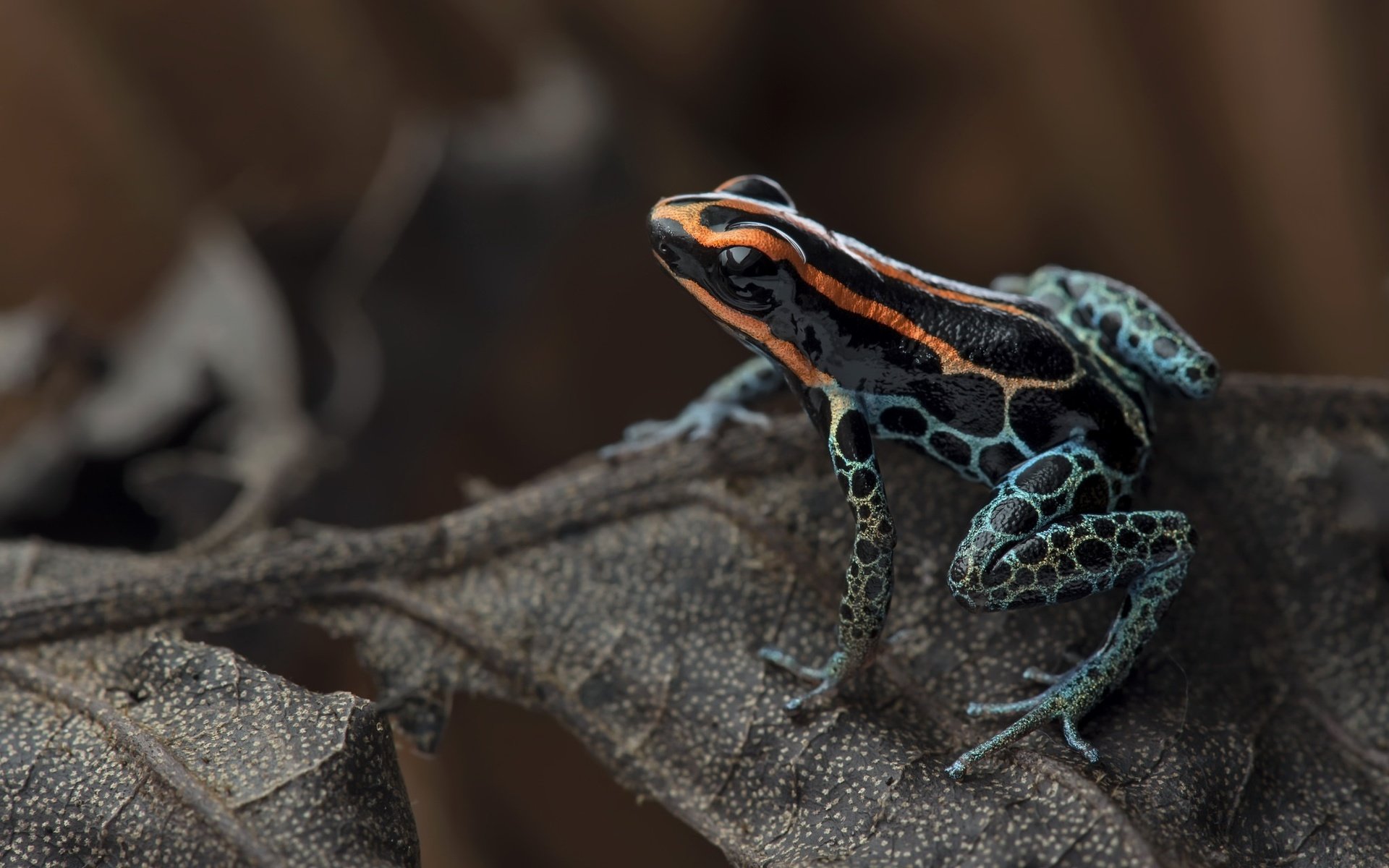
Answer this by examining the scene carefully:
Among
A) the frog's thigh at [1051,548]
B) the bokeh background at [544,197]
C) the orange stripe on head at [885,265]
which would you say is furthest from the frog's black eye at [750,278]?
the bokeh background at [544,197]

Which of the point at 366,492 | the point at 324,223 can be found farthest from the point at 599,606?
the point at 324,223

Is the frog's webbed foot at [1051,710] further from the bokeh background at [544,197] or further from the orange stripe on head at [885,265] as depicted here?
the bokeh background at [544,197]

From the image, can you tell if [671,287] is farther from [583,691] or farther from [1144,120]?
[583,691]

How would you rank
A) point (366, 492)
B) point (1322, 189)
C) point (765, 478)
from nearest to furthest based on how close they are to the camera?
point (765, 478) → point (366, 492) → point (1322, 189)

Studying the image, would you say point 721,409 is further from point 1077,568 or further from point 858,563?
point 1077,568

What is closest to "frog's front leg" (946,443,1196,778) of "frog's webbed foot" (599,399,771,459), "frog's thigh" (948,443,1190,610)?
"frog's thigh" (948,443,1190,610)

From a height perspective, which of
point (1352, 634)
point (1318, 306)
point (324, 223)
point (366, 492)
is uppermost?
point (1318, 306)
